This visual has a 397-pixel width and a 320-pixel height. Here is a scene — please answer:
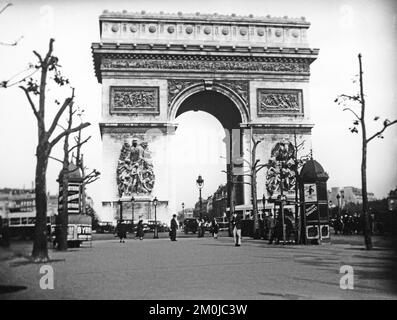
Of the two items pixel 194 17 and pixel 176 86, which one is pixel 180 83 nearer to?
pixel 176 86

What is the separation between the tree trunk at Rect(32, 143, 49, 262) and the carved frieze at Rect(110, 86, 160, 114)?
22374mm

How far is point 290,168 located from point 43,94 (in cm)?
2529

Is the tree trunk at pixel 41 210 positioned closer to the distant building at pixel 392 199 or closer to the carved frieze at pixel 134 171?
the distant building at pixel 392 199

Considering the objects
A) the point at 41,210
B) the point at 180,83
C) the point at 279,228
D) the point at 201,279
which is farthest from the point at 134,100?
the point at 201,279

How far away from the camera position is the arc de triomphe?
3328cm

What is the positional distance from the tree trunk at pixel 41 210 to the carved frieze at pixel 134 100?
22.4m

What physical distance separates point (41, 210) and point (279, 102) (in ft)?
86.4

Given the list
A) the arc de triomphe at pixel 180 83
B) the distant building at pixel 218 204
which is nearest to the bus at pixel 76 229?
the arc de triomphe at pixel 180 83

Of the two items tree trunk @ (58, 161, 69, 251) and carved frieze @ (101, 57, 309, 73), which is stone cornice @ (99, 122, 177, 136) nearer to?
carved frieze @ (101, 57, 309, 73)

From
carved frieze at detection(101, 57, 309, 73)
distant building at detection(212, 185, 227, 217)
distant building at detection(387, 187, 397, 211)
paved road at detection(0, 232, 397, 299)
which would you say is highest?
carved frieze at detection(101, 57, 309, 73)

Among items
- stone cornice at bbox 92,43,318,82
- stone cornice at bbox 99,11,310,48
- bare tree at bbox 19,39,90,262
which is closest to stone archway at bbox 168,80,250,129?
stone cornice at bbox 92,43,318,82

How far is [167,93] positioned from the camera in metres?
34.3

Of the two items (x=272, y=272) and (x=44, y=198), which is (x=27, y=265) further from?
(x=272, y=272)
